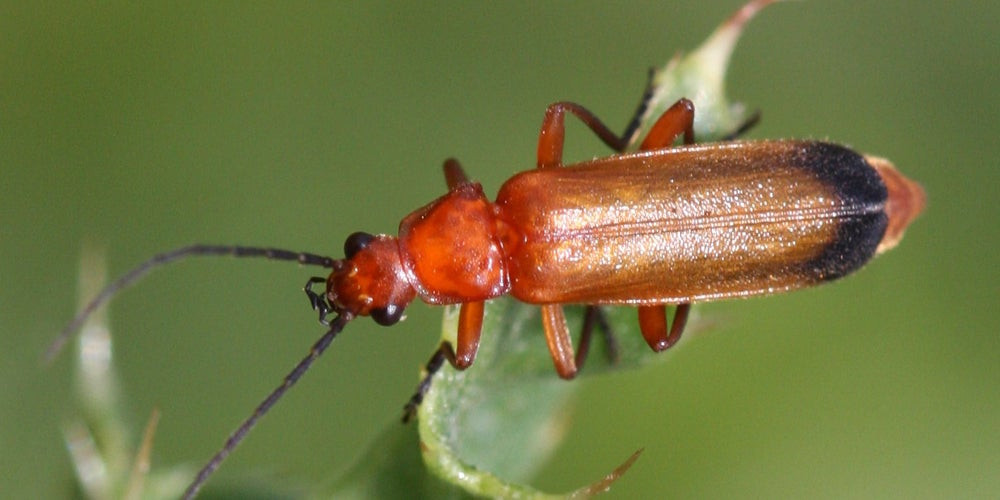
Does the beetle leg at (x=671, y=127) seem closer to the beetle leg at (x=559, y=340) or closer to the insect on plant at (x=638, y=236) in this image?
the insect on plant at (x=638, y=236)

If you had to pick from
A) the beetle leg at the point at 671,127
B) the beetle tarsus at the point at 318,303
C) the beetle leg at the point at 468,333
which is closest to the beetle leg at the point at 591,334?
the beetle leg at the point at 468,333

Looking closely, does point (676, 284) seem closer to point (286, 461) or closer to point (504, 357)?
point (504, 357)

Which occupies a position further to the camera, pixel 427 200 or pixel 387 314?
pixel 427 200

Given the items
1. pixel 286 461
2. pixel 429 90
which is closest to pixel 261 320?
pixel 286 461

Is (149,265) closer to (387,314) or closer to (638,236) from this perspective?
(387,314)

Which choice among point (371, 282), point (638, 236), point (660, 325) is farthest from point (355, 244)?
point (660, 325)

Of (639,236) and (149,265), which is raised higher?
(149,265)

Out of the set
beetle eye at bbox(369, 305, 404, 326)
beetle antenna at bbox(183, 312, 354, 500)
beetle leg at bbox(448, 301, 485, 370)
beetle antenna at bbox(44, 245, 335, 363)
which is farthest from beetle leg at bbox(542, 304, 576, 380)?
beetle antenna at bbox(44, 245, 335, 363)
